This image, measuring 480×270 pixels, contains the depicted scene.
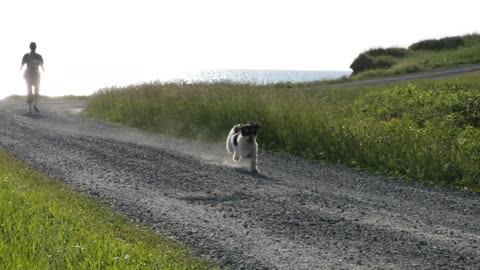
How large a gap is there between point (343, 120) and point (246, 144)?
14.6 ft

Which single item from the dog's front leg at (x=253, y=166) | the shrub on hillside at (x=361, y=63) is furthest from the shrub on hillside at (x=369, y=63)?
the dog's front leg at (x=253, y=166)

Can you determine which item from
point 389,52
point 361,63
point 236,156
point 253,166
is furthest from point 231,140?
point 389,52

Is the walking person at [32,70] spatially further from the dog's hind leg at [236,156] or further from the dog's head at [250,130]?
the dog's head at [250,130]

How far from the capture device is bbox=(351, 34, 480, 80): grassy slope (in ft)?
132

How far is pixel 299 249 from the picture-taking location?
7531mm

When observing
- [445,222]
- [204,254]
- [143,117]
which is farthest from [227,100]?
[204,254]

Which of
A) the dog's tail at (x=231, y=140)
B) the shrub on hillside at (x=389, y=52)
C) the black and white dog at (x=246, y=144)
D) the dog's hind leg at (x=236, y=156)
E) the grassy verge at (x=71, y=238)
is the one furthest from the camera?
the shrub on hillside at (x=389, y=52)

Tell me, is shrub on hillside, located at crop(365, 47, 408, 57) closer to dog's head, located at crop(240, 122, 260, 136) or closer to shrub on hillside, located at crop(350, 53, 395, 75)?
shrub on hillside, located at crop(350, 53, 395, 75)

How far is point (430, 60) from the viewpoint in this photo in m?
43.7

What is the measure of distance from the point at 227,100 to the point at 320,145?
15.6 ft

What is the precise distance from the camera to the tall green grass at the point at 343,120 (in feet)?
43.5

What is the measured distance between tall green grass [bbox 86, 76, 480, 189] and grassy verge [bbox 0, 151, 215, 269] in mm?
6446

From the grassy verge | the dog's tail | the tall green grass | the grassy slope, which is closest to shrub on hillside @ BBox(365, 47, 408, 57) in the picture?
the grassy slope

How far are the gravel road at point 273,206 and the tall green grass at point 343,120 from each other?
2.96 ft
